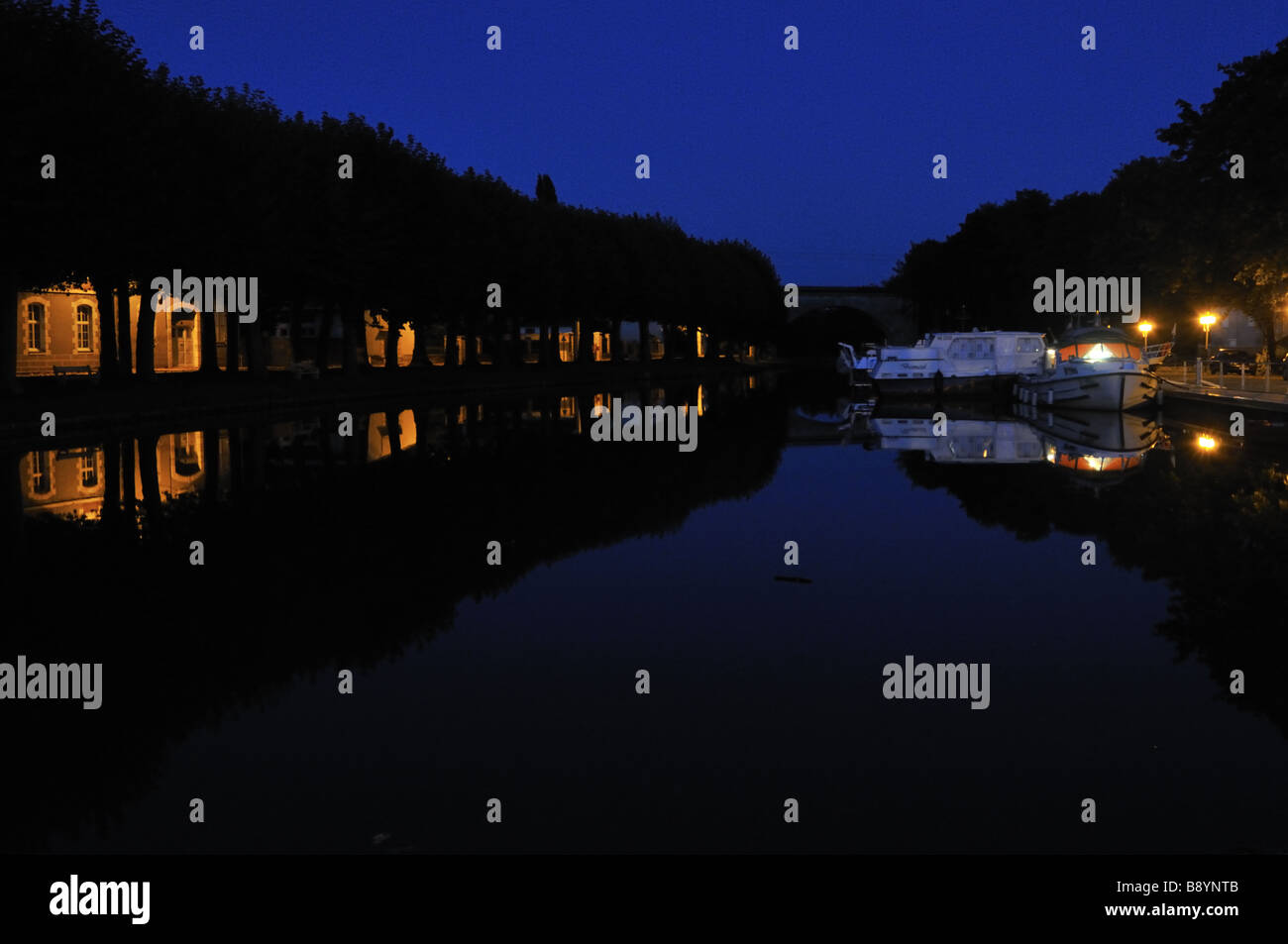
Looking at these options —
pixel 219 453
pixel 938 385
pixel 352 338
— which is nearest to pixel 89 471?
pixel 219 453

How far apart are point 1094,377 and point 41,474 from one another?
30.4 m

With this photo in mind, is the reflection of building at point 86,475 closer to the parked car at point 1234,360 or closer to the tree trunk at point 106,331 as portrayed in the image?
the tree trunk at point 106,331

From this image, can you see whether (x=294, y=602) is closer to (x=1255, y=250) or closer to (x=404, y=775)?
(x=404, y=775)

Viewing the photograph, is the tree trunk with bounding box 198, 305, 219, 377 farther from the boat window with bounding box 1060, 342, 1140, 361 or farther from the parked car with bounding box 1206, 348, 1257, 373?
the parked car with bounding box 1206, 348, 1257, 373

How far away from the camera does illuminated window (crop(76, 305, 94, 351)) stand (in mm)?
56719

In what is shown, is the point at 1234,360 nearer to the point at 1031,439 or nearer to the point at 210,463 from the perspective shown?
the point at 1031,439

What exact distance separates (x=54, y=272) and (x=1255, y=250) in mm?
38055

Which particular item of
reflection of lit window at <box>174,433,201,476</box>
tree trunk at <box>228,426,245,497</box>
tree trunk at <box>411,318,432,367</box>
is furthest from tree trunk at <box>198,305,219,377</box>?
reflection of lit window at <box>174,433,201,476</box>

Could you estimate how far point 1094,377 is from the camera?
129 ft

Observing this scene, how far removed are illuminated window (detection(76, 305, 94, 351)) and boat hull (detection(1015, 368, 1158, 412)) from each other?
4145 centimetres

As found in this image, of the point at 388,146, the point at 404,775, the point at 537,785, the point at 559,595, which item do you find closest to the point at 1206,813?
the point at 537,785

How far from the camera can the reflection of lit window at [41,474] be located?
18781 mm

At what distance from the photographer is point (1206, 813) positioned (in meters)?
5.45

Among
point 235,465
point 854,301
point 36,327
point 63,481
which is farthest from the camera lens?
point 854,301
